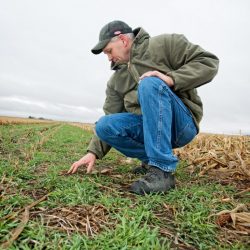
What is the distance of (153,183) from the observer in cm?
268

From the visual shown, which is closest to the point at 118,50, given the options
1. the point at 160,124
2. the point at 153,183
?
the point at 160,124

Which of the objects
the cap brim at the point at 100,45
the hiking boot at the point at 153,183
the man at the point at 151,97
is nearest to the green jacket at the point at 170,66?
the man at the point at 151,97

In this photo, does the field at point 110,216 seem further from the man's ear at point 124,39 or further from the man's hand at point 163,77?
the man's ear at point 124,39

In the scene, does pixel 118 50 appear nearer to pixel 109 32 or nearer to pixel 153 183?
pixel 109 32

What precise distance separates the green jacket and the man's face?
9 cm

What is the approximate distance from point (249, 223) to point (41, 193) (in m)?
1.61

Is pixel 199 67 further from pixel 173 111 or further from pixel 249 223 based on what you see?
pixel 249 223

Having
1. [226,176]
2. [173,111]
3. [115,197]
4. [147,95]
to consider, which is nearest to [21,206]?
[115,197]

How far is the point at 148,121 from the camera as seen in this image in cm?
287

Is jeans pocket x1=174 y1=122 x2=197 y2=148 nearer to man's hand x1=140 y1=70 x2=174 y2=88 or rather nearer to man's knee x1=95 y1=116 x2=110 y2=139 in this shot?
man's hand x1=140 y1=70 x2=174 y2=88

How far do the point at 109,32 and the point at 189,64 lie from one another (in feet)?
2.98

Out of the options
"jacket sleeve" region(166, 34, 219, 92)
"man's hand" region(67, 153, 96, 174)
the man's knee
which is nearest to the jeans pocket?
"jacket sleeve" region(166, 34, 219, 92)

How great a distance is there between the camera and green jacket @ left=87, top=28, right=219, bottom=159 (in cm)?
294

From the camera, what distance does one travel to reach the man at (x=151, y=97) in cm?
282
